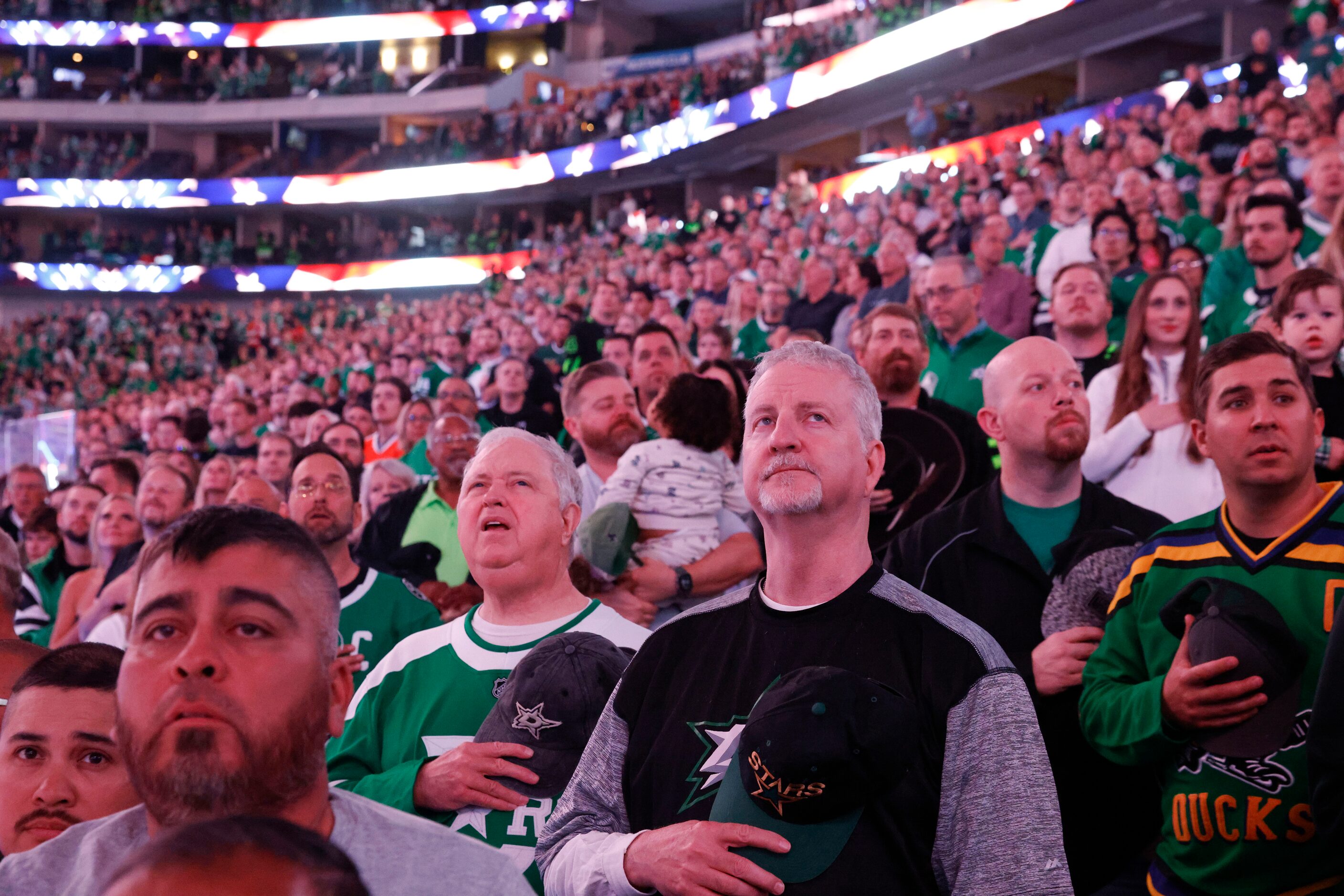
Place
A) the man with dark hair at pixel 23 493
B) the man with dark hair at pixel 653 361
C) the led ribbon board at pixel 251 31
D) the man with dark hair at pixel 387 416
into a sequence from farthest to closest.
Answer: the led ribbon board at pixel 251 31 → the man with dark hair at pixel 23 493 → the man with dark hair at pixel 387 416 → the man with dark hair at pixel 653 361

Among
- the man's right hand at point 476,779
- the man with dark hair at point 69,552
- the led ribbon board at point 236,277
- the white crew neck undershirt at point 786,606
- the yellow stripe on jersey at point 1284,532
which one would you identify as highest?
the led ribbon board at point 236,277

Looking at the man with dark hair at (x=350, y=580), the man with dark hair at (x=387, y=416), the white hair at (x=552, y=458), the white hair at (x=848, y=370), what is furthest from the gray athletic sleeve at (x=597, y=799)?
the man with dark hair at (x=387, y=416)

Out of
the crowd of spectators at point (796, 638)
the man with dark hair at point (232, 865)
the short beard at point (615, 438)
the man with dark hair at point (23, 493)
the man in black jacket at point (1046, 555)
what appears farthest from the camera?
the man with dark hair at point (23, 493)

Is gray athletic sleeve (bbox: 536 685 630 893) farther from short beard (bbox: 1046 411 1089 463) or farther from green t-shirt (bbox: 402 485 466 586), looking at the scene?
green t-shirt (bbox: 402 485 466 586)

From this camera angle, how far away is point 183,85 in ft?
120

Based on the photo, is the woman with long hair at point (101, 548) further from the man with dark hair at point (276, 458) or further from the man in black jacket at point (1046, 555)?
the man in black jacket at point (1046, 555)

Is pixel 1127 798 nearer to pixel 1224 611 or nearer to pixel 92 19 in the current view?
pixel 1224 611

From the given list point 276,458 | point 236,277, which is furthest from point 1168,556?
point 236,277

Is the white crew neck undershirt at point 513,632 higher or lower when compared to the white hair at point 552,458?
lower

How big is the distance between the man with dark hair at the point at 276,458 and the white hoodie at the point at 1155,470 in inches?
168

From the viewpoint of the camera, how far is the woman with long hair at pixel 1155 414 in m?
3.57

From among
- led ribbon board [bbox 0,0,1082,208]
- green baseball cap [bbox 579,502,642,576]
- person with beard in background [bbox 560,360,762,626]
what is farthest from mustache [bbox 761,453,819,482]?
led ribbon board [bbox 0,0,1082,208]

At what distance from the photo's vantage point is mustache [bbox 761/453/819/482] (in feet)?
6.66

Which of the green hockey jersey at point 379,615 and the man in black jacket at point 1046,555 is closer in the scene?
the man in black jacket at point 1046,555
